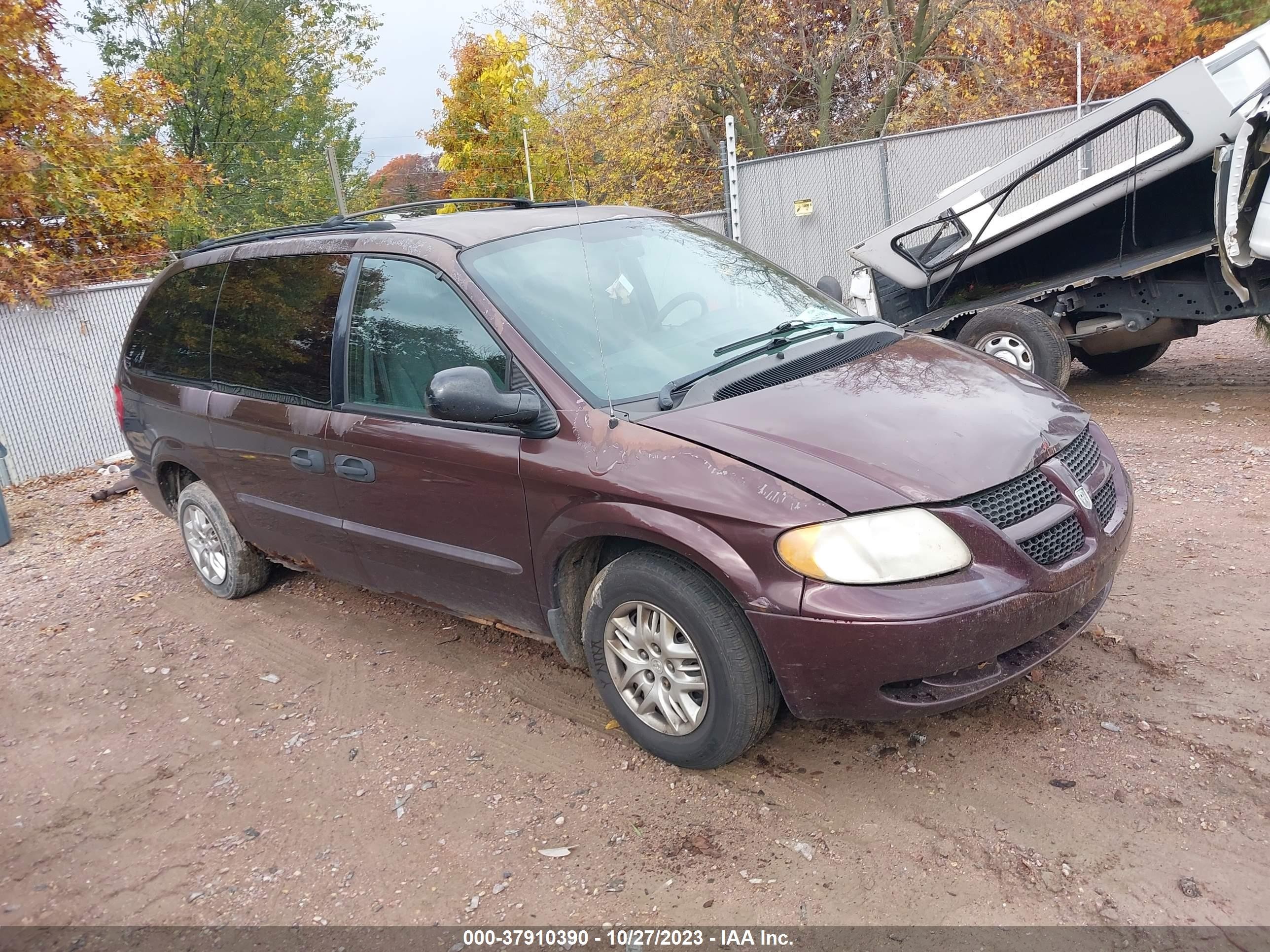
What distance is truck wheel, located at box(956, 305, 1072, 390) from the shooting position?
6.97m

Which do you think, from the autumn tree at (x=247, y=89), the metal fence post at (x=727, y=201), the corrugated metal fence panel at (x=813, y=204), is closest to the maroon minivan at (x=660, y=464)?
the corrugated metal fence panel at (x=813, y=204)

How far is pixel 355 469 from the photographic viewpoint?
3852mm

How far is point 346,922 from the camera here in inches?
107

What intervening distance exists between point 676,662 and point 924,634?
2.63 feet

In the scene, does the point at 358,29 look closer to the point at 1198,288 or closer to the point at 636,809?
the point at 1198,288

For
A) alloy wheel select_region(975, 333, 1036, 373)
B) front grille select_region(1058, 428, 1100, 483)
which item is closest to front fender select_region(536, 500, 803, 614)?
front grille select_region(1058, 428, 1100, 483)

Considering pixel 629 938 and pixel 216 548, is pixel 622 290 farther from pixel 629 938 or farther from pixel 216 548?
pixel 216 548

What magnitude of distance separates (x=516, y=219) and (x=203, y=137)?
26.2 m

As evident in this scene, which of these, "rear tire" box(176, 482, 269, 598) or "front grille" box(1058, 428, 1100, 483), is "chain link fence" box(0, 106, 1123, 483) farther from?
"front grille" box(1058, 428, 1100, 483)

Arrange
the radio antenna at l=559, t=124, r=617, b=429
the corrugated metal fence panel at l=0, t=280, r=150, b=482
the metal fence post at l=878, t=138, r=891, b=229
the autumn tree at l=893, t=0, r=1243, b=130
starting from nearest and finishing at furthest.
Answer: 1. the radio antenna at l=559, t=124, r=617, b=429
2. the corrugated metal fence panel at l=0, t=280, r=150, b=482
3. the metal fence post at l=878, t=138, r=891, b=229
4. the autumn tree at l=893, t=0, r=1243, b=130

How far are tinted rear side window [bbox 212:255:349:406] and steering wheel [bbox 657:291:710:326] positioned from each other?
4.57 feet

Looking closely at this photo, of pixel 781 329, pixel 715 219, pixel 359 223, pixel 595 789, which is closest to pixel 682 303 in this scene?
pixel 781 329

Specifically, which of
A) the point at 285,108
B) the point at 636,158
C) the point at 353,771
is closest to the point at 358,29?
the point at 285,108

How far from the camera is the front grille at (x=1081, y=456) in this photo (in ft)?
10.1
